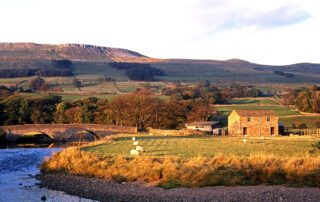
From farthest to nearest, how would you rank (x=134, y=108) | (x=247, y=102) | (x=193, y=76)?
(x=193, y=76) < (x=247, y=102) < (x=134, y=108)

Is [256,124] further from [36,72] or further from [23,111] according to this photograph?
[36,72]

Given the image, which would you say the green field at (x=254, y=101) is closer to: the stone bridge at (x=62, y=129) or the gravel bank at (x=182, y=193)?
the stone bridge at (x=62, y=129)

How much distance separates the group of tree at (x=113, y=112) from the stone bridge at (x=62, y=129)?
394 inches

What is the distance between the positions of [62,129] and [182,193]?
49.4 meters

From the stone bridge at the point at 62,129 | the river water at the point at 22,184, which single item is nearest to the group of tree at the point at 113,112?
the stone bridge at the point at 62,129

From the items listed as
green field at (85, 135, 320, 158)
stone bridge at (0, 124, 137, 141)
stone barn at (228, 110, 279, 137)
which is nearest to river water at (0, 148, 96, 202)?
green field at (85, 135, 320, 158)

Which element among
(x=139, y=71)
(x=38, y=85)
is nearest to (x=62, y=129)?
(x=38, y=85)

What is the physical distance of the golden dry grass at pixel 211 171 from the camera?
25.3 m

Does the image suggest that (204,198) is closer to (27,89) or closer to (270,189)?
(270,189)

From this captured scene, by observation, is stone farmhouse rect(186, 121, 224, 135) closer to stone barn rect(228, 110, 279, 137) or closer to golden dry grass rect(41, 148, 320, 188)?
stone barn rect(228, 110, 279, 137)

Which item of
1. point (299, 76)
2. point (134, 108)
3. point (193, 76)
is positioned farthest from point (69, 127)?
point (299, 76)

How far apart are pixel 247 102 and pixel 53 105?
137 feet

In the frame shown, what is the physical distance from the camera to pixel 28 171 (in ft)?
114

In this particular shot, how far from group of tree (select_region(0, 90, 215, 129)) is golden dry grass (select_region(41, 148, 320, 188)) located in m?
48.6
